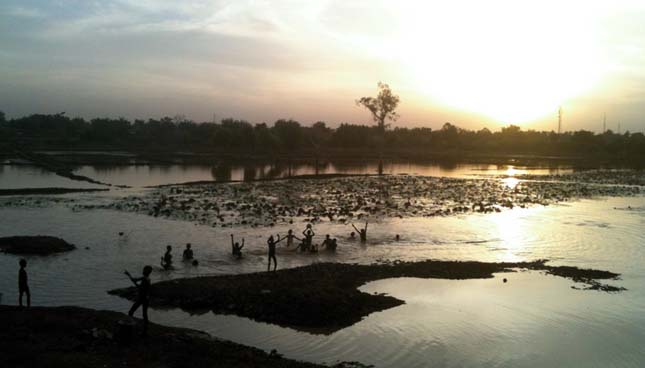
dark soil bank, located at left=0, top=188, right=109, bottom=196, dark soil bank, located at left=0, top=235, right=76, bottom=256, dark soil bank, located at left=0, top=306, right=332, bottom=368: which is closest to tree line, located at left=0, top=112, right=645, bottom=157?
dark soil bank, located at left=0, top=188, right=109, bottom=196

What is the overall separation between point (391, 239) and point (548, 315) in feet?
41.7

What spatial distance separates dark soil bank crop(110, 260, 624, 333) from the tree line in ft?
260

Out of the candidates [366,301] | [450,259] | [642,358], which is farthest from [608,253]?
[366,301]

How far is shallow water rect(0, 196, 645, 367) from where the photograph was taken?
1467 cm

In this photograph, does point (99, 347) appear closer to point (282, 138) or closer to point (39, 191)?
point (39, 191)

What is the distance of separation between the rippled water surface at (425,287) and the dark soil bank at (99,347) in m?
1.81

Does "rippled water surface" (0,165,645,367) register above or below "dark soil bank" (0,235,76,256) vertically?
below

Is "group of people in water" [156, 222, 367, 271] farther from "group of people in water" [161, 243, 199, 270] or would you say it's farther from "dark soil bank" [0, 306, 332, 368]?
"dark soil bank" [0, 306, 332, 368]

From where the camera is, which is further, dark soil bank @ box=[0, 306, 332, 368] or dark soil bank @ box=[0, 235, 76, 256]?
dark soil bank @ box=[0, 235, 76, 256]

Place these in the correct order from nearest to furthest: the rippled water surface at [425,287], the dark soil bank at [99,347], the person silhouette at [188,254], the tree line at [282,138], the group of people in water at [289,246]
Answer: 1. the dark soil bank at [99,347]
2. the rippled water surface at [425,287]
3. the group of people in water at [289,246]
4. the person silhouette at [188,254]
5. the tree line at [282,138]

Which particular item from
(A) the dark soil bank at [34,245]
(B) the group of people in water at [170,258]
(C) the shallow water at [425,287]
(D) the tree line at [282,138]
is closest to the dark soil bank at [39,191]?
(C) the shallow water at [425,287]

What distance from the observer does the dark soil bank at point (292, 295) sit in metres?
16.3

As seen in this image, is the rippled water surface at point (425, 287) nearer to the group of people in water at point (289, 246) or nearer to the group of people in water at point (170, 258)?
the group of people in water at point (170, 258)

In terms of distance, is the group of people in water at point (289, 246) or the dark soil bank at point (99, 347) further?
the group of people in water at point (289, 246)
